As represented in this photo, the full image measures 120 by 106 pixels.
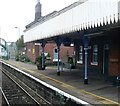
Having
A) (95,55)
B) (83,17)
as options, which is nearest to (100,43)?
(95,55)

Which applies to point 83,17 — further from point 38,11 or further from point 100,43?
point 38,11

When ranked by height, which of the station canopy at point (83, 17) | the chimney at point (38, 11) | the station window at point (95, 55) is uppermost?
the chimney at point (38, 11)

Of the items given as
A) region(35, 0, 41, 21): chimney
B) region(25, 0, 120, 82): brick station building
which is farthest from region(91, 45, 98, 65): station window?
region(35, 0, 41, 21): chimney

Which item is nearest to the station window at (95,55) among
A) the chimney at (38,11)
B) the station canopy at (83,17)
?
the station canopy at (83,17)

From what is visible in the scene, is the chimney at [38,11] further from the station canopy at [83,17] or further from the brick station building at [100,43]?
the station canopy at [83,17]

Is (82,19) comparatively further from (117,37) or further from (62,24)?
(117,37)

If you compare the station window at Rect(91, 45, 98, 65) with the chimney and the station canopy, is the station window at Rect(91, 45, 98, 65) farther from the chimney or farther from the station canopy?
the chimney

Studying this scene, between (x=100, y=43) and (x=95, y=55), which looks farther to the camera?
(x=95, y=55)

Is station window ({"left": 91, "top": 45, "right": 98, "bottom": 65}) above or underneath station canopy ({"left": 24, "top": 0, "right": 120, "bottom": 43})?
underneath

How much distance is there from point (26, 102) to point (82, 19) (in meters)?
5.42

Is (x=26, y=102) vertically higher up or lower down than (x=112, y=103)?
lower down

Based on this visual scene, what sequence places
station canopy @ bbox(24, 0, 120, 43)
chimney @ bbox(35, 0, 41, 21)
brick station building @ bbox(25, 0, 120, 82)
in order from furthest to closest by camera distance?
chimney @ bbox(35, 0, 41, 21)
brick station building @ bbox(25, 0, 120, 82)
station canopy @ bbox(24, 0, 120, 43)

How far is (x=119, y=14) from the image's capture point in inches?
244

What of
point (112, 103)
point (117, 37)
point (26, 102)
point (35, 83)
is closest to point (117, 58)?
point (117, 37)
